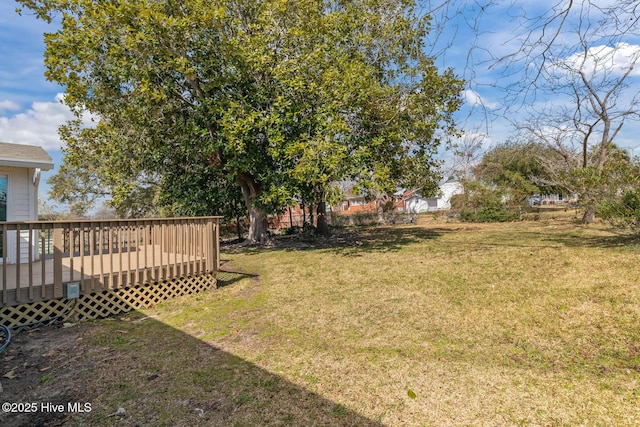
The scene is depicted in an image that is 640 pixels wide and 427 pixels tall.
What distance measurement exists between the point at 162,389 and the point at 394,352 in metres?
2.35

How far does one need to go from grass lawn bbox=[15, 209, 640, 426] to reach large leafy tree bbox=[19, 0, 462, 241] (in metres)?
4.65

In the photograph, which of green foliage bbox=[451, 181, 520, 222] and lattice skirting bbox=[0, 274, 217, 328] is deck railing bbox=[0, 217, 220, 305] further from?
green foliage bbox=[451, 181, 520, 222]

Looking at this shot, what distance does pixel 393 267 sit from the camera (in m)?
8.09

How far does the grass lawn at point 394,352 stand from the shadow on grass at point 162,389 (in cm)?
2

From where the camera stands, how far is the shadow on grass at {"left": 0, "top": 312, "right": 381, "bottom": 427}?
104 inches

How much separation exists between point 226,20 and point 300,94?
11.4 ft

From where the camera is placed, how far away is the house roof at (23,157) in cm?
785

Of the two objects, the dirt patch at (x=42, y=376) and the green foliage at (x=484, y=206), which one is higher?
the green foliage at (x=484, y=206)

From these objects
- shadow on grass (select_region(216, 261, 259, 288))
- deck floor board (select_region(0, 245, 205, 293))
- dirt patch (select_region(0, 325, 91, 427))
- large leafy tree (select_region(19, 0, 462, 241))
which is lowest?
dirt patch (select_region(0, 325, 91, 427))

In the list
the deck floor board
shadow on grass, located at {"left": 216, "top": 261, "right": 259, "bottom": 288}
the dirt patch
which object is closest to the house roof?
the deck floor board

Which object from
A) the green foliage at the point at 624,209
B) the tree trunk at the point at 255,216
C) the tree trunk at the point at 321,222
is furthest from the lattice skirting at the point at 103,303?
the tree trunk at the point at 321,222

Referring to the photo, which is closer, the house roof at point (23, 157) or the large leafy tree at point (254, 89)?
the house roof at point (23, 157)

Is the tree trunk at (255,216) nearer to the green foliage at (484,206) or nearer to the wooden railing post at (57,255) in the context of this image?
the wooden railing post at (57,255)

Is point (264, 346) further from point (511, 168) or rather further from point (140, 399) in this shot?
point (511, 168)
